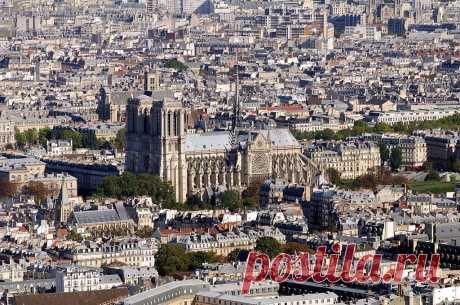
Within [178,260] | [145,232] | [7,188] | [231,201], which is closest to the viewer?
[178,260]

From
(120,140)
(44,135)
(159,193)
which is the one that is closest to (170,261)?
(159,193)

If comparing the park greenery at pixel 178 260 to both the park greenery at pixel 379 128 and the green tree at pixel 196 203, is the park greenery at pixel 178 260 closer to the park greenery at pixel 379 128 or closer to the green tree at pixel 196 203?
the green tree at pixel 196 203

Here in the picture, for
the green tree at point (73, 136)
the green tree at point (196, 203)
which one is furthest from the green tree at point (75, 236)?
the green tree at point (73, 136)

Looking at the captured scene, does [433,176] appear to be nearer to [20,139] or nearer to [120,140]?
[120,140]

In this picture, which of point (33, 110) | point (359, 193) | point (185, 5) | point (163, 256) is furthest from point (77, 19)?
→ point (163, 256)

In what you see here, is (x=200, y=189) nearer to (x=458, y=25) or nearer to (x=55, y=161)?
(x=55, y=161)

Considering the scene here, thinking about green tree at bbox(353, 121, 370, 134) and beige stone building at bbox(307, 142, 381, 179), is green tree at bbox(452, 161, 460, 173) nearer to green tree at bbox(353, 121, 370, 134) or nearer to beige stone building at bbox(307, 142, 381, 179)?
beige stone building at bbox(307, 142, 381, 179)

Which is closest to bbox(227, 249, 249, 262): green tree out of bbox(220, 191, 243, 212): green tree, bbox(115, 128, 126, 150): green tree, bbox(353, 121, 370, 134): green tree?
bbox(220, 191, 243, 212): green tree

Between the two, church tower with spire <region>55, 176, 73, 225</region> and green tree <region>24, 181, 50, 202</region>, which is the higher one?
church tower with spire <region>55, 176, 73, 225</region>
